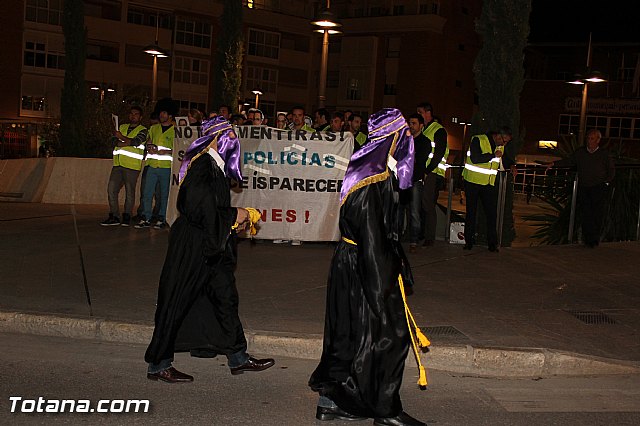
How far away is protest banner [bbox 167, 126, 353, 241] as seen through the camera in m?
12.7

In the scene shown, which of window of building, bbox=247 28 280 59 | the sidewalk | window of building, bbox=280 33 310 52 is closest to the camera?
the sidewalk

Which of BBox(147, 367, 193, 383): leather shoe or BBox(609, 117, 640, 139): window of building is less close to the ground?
BBox(609, 117, 640, 139): window of building

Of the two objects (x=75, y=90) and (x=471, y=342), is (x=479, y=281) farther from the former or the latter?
(x=75, y=90)

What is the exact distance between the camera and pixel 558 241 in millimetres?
15250

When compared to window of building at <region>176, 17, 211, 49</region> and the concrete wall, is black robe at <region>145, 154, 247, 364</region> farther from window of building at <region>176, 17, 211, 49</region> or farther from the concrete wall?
window of building at <region>176, 17, 211, 49</region>

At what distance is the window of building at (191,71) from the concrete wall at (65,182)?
132 ft

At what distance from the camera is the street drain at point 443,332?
761cm

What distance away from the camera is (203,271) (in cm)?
626

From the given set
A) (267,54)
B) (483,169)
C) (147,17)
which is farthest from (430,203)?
(267,54)

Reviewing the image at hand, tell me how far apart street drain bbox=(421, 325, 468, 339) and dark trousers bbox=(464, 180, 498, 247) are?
15.9 ft

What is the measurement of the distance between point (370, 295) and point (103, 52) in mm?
54386

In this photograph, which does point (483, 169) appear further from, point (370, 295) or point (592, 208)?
point (370, 295)

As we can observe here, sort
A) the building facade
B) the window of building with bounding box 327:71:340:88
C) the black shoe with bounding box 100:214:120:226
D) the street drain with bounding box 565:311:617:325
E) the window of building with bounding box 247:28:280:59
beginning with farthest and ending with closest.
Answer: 1. the window of building with bounding box 327:71:340:88
2. the window of building with bounding box 247:28:280:59
3. the building facade
4. the black shoe with bounding box 100:214:120:226
5. the street drain with bounding box 565:311:617:325

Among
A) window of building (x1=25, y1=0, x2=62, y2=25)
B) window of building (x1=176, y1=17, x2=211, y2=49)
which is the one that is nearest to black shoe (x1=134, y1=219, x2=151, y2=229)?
window of building (x1=25, y1=0, x2=62, y2=25)
